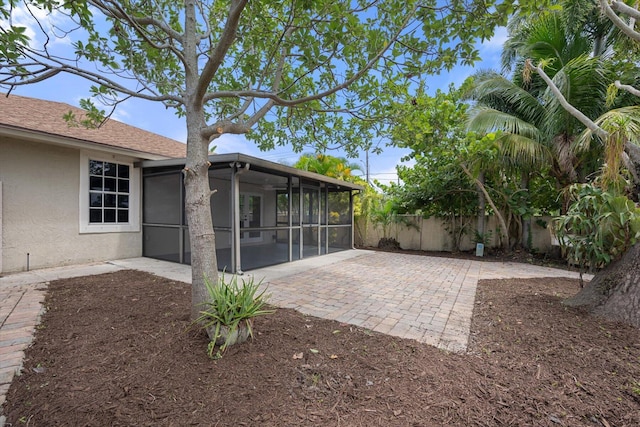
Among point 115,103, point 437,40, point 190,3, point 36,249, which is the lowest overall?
point 36,249

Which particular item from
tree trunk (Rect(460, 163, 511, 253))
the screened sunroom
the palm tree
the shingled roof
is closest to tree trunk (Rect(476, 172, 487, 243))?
tree trunk (Rect(460, 163, 511, 253))

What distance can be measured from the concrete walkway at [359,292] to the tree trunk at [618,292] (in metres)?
1.41

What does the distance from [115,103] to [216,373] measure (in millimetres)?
3794

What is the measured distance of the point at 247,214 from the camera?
10.8 metres

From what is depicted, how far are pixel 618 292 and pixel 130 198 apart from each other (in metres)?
9.59

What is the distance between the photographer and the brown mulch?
5.95 feet

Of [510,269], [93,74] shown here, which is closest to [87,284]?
[93,74]

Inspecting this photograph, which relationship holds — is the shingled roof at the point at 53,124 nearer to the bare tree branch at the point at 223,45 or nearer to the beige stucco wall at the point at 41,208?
the beige stucco wall at the point at 41,208

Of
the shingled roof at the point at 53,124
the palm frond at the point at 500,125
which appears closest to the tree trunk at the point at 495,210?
the palm frond at the point at 500,125

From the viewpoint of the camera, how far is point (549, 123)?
7.48m

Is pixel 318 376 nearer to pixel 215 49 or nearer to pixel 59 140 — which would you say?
pixel 215 49

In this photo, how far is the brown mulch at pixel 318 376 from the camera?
5.95 ft

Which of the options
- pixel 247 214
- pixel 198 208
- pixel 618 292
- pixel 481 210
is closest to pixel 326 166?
pixel 247 214

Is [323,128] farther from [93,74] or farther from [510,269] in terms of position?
[510,269]
